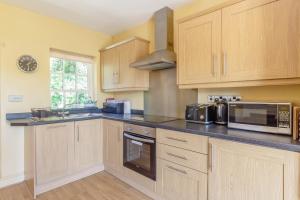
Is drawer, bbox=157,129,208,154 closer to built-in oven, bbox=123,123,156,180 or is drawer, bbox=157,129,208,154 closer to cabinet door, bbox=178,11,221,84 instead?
built-in oven, bbox=123,123,156,180

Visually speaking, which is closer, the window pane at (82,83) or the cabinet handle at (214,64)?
the cabinet handle at (214,64)

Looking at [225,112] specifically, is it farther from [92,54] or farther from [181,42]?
[92,54]

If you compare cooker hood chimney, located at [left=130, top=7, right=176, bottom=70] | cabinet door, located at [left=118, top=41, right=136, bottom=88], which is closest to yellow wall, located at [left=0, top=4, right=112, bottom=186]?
cabinet door, located at [left=118, top=41, right=136, bottom=88]

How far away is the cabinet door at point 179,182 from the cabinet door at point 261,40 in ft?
3.15

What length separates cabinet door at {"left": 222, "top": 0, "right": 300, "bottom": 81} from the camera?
1.32 m

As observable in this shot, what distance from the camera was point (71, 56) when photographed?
3039 millimetres

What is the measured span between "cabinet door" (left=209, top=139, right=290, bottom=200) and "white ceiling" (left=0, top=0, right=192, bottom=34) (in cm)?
194

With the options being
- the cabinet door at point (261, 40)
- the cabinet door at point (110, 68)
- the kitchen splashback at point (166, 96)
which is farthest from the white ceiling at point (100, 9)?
the cabinet door at point (261, 40)

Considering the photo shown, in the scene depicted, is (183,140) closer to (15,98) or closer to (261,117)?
(261,117)

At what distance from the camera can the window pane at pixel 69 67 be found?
3023 millimetres

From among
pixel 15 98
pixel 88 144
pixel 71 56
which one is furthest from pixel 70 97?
pixel 88 144

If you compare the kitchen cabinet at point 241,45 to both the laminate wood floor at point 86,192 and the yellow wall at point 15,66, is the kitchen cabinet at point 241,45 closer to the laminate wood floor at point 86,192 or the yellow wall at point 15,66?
the laminate wood floor at point 86,192

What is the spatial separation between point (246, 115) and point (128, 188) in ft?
5.44

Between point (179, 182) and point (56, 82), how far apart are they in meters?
2.44
